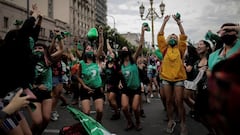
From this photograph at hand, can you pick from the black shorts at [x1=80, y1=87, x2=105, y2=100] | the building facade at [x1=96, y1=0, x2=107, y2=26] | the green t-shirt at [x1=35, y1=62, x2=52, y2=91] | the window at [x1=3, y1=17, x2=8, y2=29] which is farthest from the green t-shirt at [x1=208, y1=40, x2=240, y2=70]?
the building facade at [x1=96, y1=0, x2=107, y2=26]

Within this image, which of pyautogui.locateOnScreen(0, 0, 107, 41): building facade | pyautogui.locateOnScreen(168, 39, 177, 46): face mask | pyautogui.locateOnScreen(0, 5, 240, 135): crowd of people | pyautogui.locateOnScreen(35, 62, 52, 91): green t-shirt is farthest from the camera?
pyautogui.locateOnScreen(0, 0, 107, 41): building facade

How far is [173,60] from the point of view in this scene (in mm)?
5797

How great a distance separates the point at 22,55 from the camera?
3203mm

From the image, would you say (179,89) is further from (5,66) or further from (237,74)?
(237,74)

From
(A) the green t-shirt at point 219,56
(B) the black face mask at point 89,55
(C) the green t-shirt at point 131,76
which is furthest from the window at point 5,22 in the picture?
(A) the green t-shirt at point 219,56

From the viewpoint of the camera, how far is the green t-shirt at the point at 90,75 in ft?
18.6

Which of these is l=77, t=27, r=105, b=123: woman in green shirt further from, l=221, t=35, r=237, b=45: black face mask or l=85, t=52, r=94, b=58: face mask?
l=221, t=35, r=237, b=45: black face mask

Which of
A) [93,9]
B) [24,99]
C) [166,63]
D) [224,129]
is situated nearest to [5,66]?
[24,99]

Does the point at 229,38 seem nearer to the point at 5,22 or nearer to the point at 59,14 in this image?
the point at 5,22

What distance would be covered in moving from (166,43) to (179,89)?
39.4 inches

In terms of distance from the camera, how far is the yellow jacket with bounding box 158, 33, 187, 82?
5789 millimetres

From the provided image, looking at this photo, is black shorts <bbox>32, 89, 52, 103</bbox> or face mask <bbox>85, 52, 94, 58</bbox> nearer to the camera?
black shorts <bbox>32, 89, 52, 103</bbox>

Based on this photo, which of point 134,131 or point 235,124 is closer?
point 235,124

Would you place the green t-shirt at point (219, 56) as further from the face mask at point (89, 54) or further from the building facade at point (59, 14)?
the building facade at point (59, 14)
